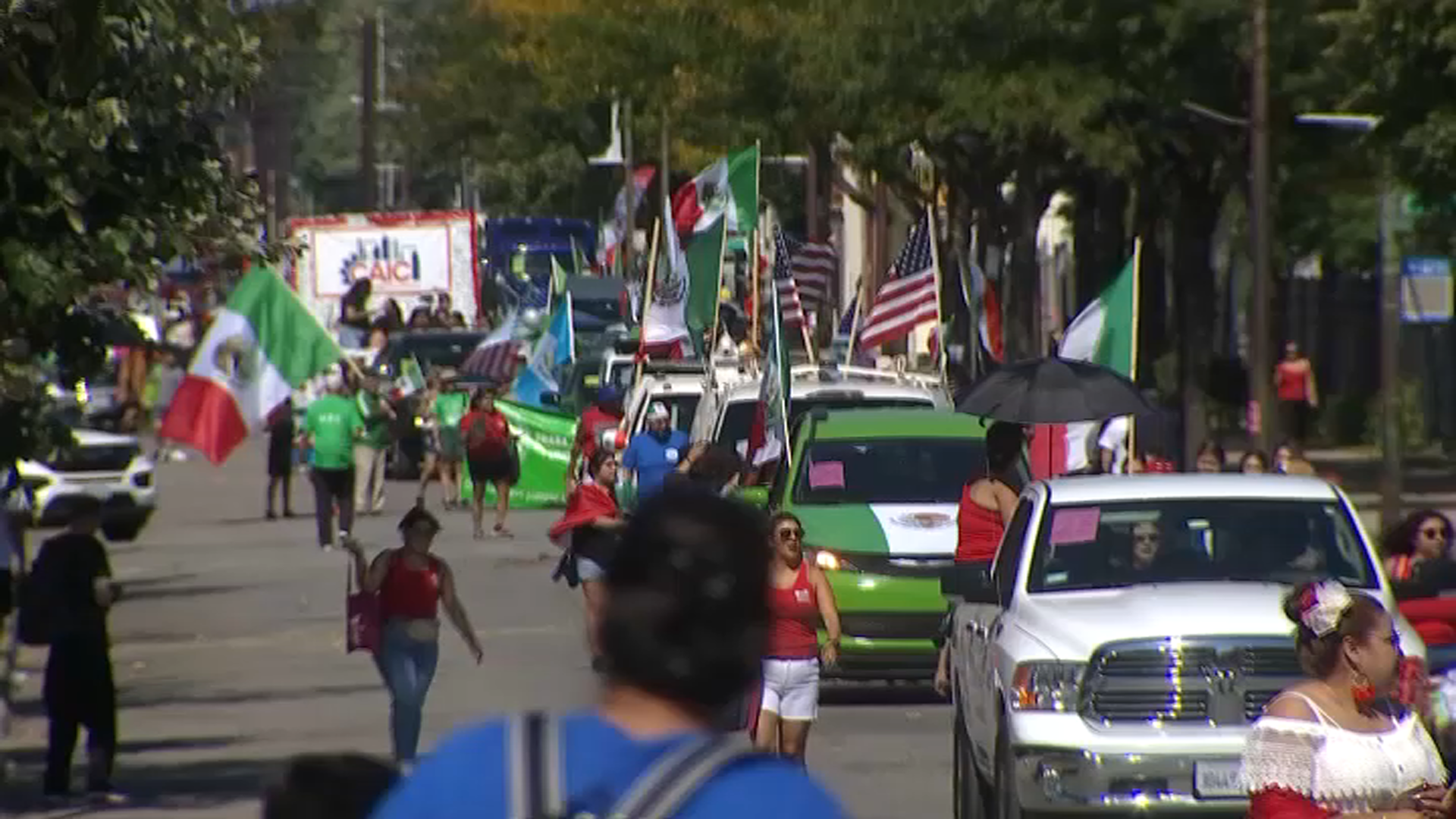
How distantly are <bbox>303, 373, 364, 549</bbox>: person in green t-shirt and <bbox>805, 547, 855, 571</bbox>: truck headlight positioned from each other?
12.5 metres

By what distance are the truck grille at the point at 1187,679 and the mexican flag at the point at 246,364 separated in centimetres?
679

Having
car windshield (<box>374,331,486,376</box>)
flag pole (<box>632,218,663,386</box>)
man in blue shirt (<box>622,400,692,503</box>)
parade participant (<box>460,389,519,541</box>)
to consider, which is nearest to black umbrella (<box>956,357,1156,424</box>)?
man in blue shirt (<box>622,400,692,503</box>)

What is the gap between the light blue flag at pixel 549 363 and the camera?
34.9 metres

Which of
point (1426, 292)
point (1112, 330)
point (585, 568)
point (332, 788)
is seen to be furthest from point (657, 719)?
point (1426, 292)

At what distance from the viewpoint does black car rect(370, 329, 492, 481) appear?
40.3m

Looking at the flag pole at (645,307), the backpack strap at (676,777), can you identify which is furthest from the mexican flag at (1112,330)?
the backpack strap at (676,777)

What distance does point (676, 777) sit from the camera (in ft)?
10.3

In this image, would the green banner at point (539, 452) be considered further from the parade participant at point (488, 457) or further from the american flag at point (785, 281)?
the american flag at point (785, 281)

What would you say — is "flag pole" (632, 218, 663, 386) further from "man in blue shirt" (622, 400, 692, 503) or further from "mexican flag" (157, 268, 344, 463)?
"mexican flag" (157, 268, 344, 463)

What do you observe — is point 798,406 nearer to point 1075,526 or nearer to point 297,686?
point 297,686

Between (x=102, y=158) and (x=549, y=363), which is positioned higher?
(x=102, y=158)

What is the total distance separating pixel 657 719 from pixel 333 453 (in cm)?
2618

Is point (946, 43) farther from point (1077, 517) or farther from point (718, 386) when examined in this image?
point (1077, 517)

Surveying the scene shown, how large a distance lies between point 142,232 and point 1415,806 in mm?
7880
